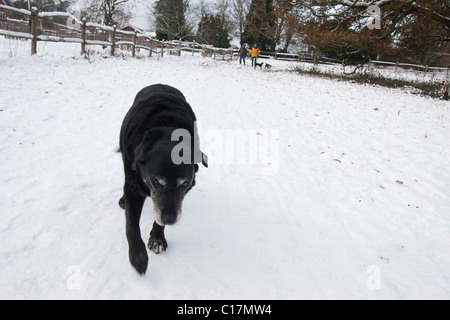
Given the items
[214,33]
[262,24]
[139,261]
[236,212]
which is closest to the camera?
[139,261]

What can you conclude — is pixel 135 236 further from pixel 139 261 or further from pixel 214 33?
pixel 214 33

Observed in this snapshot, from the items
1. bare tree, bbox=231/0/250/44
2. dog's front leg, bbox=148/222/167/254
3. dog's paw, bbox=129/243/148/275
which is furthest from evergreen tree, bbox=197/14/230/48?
dog's paw, bbox=129/243/148/275

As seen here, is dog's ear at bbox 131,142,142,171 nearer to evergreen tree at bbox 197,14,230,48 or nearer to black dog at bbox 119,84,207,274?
black dog at bbox 119,84,207,274

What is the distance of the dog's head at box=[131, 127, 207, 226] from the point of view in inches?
80.0

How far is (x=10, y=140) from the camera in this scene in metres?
4.10

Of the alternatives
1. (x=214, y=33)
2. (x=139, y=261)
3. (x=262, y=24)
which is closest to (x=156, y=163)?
(x=139, y=261)

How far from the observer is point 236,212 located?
129 inches

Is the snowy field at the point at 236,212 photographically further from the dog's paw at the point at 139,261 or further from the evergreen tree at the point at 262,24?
the evergreen tree at the point at 262,24

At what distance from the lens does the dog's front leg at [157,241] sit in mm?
2479

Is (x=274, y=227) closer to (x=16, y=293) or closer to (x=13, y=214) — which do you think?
(x=16, y=293)

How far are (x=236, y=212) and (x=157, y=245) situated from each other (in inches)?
44.1

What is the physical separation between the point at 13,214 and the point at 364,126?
7.74m

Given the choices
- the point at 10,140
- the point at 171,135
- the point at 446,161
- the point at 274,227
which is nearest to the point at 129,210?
the point at 171,135
